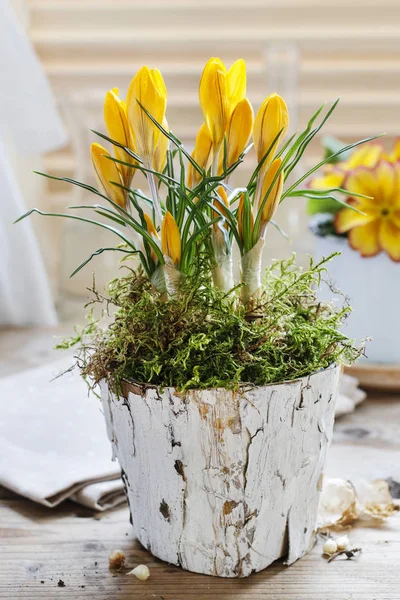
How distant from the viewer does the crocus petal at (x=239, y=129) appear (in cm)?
48

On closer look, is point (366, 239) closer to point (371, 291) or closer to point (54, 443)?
point (371, 291)

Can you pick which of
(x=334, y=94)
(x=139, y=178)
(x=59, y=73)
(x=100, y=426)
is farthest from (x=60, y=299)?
(x=334, y=94)

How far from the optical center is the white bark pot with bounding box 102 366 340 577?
0.50 m

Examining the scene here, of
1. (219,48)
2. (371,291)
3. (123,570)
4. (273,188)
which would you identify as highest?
(219,48)

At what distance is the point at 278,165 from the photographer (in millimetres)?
494

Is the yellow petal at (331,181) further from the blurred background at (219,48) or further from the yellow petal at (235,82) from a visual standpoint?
the blurred background at (219,48)

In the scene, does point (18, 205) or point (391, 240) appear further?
point (18, 205)

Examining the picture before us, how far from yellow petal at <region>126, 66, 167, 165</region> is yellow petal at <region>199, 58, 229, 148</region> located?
30 mm

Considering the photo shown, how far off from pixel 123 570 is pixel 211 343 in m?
0.20

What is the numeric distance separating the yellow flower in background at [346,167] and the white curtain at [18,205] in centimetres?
71

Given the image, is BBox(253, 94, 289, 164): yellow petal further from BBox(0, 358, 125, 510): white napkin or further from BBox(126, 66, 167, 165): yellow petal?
BBox(0, 358, 125, 510): white napkin

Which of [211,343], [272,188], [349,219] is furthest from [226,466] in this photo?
[349,219]

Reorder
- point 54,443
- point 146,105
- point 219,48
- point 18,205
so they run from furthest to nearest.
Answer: point 219,48, point 18,205, point 54,443, point 146,105

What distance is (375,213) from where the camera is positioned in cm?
86
